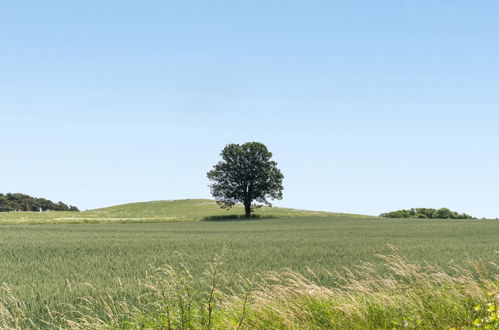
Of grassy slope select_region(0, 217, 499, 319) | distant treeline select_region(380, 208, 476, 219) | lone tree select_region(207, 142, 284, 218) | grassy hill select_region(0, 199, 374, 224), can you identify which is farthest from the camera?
distant treeline select_region(380, 208, 476, 219)

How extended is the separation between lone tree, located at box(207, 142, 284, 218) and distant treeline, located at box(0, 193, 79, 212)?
65.1 meters

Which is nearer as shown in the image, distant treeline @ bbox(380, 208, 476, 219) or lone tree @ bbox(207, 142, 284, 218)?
lone tree @ bbox(207, 142, 284, 218)

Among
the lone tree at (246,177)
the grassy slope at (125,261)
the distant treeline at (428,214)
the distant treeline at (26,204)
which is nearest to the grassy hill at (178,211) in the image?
the lone tree at (246,177)

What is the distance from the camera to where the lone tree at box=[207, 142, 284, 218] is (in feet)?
251

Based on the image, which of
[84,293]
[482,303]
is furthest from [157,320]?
[482,303]

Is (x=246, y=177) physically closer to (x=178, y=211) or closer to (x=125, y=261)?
(x=178, y=211)

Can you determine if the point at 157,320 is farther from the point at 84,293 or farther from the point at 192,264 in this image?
the point at 192,264

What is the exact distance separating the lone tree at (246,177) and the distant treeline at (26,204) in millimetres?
65125

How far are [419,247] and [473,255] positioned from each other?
3226mm

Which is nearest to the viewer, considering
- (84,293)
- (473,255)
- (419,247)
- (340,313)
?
(340,313)

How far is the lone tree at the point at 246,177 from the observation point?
76.6 metres

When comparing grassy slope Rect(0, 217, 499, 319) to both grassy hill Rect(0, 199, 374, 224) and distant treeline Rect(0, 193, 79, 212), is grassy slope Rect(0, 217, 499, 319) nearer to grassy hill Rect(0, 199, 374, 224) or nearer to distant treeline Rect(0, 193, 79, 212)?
grassy hill Rect(0, 199, 374, 224)

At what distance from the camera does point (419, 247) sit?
24672mm

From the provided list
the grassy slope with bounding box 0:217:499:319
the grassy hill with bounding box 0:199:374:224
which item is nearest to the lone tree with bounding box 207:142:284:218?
the grassy hill with bounding box 0:199:374:224
